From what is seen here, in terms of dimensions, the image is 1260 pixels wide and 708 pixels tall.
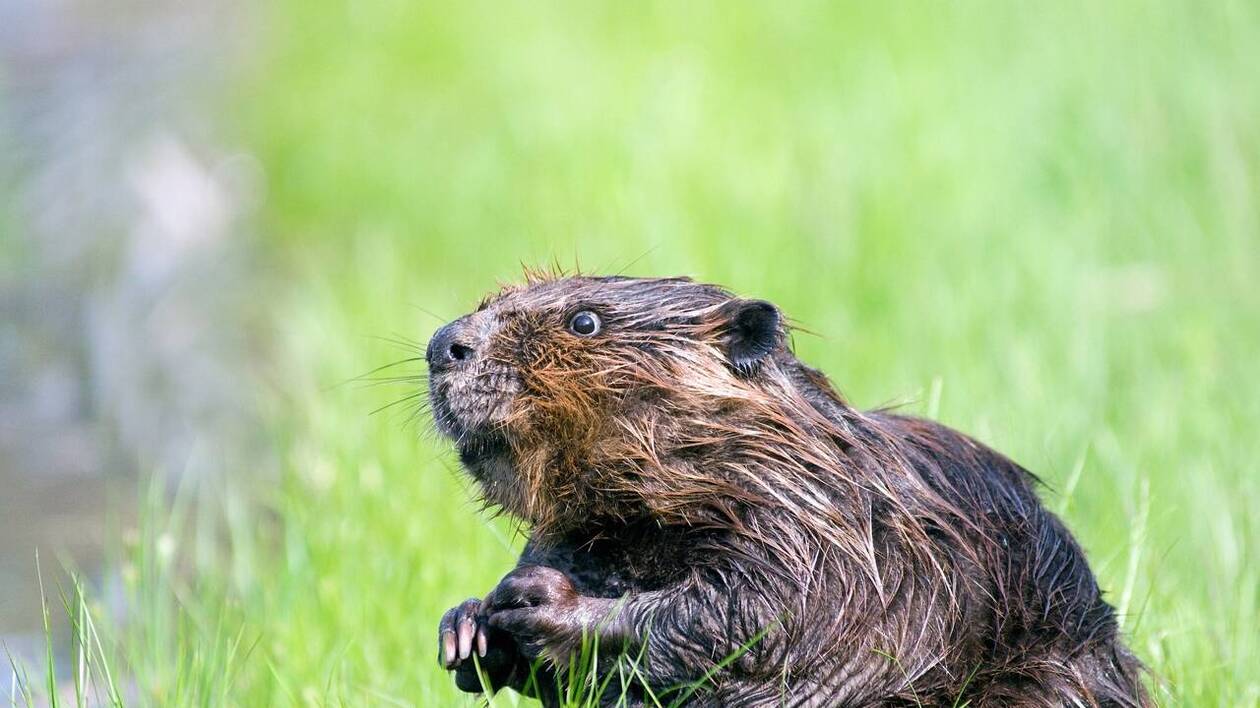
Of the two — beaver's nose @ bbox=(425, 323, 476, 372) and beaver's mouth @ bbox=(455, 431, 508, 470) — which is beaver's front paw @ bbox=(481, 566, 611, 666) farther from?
beaver's nose @ bbox=(425, 323, 476, 372)

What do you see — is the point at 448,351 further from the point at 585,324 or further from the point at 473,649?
the point at 473,649

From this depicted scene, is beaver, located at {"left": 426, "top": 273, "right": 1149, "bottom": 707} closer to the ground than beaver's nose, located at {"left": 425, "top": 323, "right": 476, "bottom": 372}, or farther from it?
closer to the ground

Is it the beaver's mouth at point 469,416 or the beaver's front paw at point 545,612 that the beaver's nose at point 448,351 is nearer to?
the beaver's mouth at point 469,416

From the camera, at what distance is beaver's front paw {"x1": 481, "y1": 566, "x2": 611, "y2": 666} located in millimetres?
2898

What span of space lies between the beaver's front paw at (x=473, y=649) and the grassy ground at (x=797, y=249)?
0.51m

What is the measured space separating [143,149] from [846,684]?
23.9 ft

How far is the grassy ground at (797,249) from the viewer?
14.1 feet

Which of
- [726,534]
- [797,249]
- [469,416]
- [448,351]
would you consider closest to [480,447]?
[469,416]

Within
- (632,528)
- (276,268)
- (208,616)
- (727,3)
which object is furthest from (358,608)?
(727,3)

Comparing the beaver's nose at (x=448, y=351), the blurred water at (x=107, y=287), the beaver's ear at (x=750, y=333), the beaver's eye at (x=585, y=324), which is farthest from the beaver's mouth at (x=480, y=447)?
the blurred water at (x=107, y=287)

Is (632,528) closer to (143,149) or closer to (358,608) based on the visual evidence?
(358,608)

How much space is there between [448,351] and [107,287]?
5.09 m

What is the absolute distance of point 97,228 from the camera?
27.9ft

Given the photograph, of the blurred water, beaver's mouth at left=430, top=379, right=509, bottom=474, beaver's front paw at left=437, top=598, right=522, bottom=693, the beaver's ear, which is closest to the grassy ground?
the blurred water
